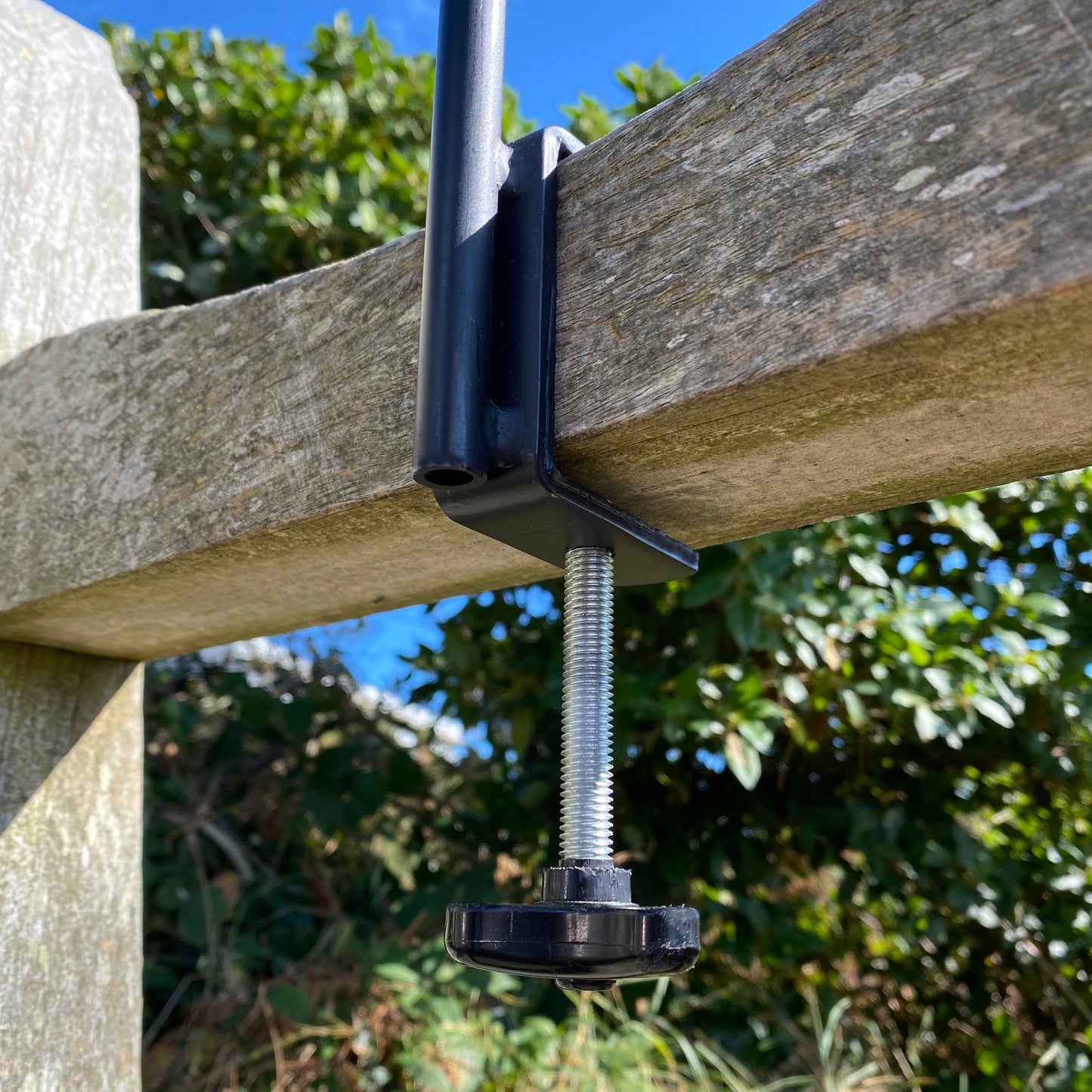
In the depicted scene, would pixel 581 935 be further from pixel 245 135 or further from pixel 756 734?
pixel 245 135

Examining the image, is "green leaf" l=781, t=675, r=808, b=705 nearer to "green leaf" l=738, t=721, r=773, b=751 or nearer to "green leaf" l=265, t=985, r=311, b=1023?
"green leaf" l=738, t=721, r=773, b=751

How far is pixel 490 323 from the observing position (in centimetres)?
79

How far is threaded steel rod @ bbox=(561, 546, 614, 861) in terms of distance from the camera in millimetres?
805

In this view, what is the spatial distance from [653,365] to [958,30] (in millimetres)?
284

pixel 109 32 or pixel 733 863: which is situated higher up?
pixel 109 32

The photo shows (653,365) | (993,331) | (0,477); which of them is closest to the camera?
(993,331)

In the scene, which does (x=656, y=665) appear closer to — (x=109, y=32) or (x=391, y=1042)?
(x=391, y=1042)

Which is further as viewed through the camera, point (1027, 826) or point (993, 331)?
point (1027, 826)

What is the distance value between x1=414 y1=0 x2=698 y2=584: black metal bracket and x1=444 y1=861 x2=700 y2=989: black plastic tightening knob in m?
0.28

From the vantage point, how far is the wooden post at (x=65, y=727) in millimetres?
1212

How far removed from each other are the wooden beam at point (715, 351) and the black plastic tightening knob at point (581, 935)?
1.04 feet

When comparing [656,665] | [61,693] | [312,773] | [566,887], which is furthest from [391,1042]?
[566,887]

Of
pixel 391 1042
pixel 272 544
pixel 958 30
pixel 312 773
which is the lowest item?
pixel 391 1042

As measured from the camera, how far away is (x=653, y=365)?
0.74m
